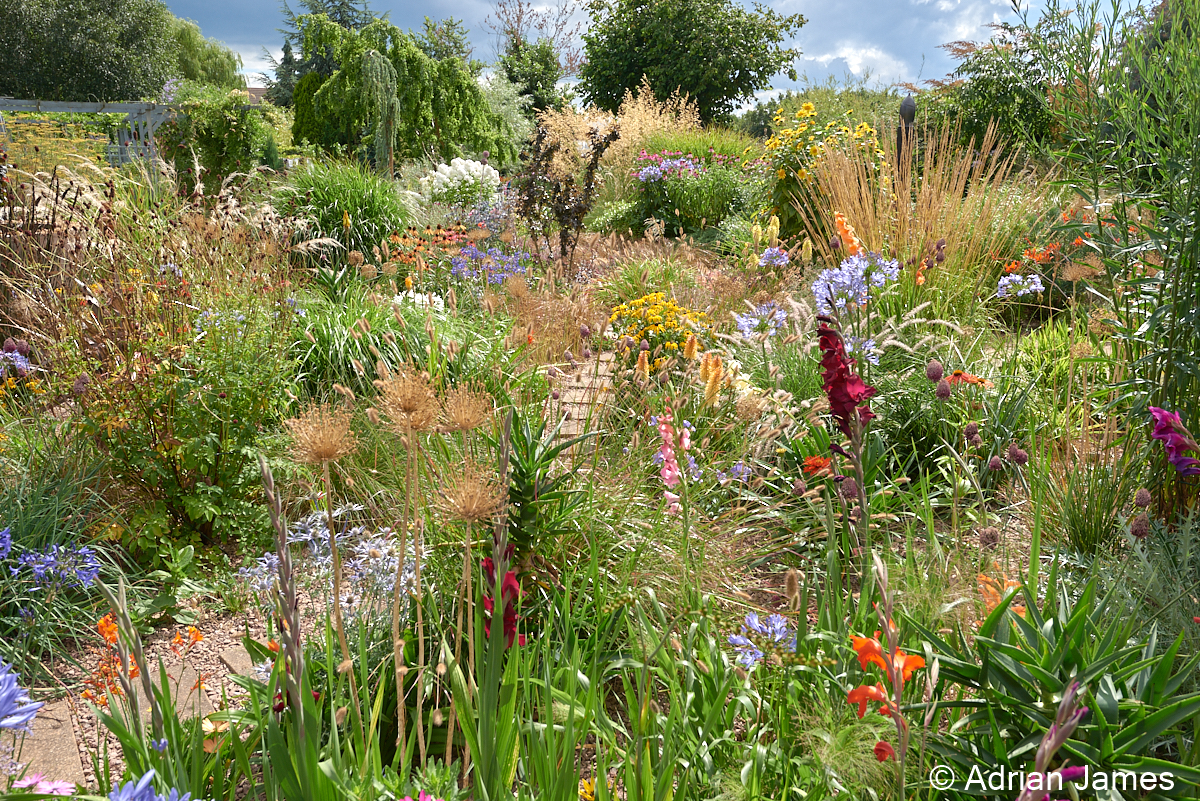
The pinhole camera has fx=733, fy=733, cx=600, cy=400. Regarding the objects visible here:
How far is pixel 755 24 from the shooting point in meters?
20.8

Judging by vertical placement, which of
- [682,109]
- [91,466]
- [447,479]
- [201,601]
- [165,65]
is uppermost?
[165,65]

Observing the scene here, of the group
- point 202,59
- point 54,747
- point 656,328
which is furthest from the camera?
point 202,59

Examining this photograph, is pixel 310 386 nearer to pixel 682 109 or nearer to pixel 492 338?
pixel 492 338

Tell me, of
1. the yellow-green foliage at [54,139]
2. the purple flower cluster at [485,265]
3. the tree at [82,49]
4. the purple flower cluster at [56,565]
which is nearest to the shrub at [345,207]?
the purple flower cluster at [485,265]

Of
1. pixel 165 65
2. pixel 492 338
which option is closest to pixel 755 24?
pixel 492 338

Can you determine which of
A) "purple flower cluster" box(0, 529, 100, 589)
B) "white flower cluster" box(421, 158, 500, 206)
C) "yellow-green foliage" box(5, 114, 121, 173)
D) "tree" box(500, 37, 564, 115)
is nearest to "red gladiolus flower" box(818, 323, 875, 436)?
"purple flower cluster" box(0, 529, 100, 589)

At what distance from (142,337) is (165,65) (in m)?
34.0

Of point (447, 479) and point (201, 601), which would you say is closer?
point (447, 479)

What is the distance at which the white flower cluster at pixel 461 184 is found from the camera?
8.25 meters

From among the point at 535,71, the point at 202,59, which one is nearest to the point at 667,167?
the point at 535,71

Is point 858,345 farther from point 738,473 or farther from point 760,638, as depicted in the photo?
point 760,638

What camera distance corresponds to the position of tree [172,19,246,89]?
3366 centimetres

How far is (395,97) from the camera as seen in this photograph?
37.5 ft

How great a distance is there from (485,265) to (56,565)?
375 cm
